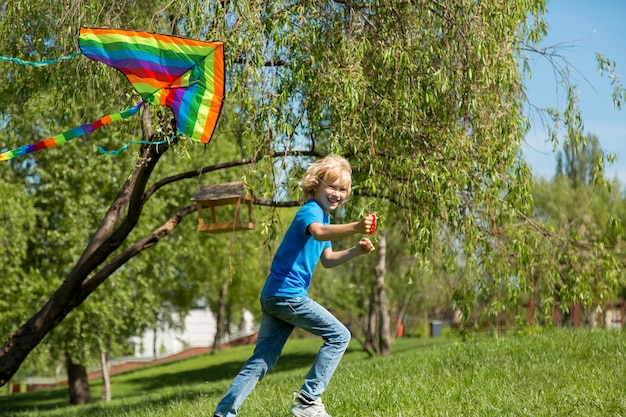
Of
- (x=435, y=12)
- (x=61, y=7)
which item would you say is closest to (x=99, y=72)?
(x=61, y=7)

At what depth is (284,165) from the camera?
7.46 m

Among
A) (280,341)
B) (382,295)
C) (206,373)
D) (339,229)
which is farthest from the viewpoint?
(206,373)

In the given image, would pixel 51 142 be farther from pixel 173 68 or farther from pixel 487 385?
pixel 487 385

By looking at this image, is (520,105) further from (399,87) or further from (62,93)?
(62,93)

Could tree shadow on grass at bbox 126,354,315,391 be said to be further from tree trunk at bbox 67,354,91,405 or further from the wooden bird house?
the wooden bird house

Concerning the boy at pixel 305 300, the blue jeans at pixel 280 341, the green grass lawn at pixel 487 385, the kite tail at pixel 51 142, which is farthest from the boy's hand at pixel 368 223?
the kite tail at pixel 51 142

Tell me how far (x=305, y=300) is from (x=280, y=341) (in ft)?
1.42

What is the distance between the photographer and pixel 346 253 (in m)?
4.52

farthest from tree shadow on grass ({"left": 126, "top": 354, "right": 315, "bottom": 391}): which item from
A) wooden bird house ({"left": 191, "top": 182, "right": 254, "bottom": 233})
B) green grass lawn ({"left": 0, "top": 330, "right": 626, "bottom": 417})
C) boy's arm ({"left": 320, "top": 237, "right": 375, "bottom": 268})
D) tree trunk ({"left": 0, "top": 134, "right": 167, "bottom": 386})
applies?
boy's arm ({"left": 320, "top": 237, "right": 375, "bottom": 268})

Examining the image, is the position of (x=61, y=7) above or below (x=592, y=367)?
above

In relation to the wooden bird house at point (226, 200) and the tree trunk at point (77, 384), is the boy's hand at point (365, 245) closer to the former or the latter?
the wooden bird house at point (226, 200)

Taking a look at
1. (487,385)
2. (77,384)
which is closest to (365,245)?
(487,385)

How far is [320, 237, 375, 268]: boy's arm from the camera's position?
4266 millimetres

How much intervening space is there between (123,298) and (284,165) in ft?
39.0
